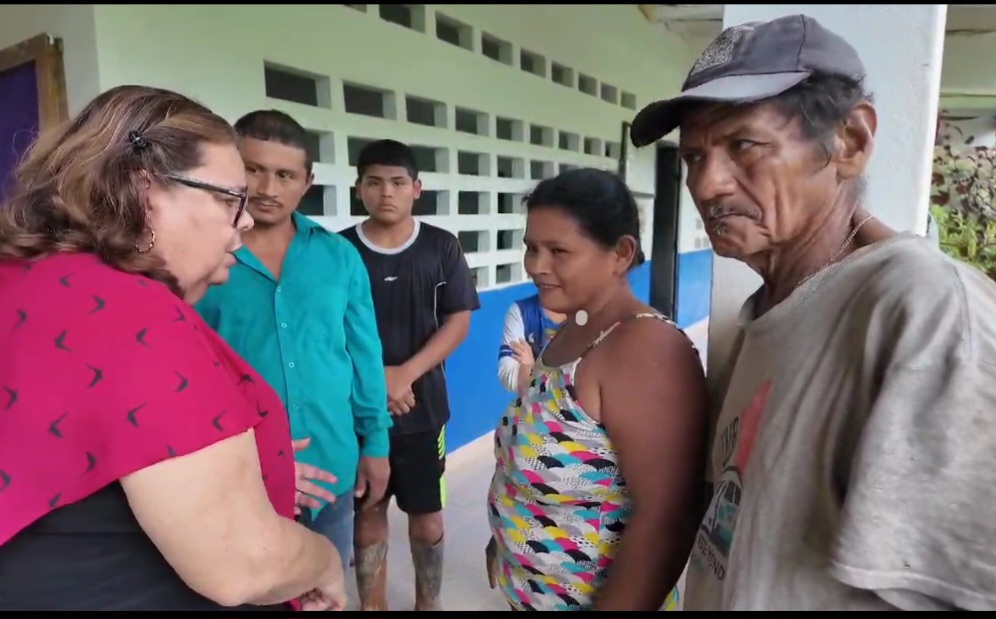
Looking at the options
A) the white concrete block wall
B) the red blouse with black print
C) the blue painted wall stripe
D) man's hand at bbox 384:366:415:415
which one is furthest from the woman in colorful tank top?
the blue painted wall stripe

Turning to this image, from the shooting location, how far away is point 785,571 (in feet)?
2.11

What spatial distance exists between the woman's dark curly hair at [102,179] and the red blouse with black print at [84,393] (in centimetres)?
6

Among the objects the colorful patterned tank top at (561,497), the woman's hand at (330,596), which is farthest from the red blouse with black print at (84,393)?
the colorful patterned tank top at (561,497)

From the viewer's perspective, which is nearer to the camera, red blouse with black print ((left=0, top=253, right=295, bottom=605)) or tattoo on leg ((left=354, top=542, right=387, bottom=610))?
red blouse with black print ((left=0, top=253, right=295, bottom=605))

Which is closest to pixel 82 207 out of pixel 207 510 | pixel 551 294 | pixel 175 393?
pixel 175 393

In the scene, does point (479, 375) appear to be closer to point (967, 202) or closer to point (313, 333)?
point (313, 333)

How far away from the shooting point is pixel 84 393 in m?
0.72

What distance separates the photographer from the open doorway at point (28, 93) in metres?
2.05

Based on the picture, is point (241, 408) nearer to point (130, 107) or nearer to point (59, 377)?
point (59, 377)

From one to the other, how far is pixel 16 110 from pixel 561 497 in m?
2.39

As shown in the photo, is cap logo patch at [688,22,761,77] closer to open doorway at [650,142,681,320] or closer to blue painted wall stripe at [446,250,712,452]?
blue painted wall stripe at [446,250,712,452]

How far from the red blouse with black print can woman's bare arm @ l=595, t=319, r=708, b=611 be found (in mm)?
571

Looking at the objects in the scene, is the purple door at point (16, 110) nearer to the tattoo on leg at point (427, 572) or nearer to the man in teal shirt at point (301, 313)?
the man in teal shirt at point (301, 313)

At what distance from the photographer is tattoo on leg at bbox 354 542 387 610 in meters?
2.29
